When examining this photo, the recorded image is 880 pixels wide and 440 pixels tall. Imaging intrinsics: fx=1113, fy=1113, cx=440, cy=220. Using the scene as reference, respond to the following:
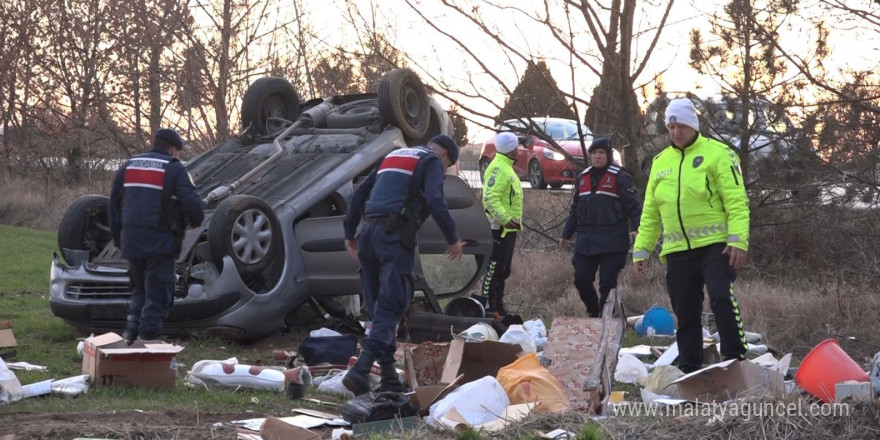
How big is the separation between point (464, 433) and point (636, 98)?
27.3 feet

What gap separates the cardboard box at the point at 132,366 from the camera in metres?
6.59

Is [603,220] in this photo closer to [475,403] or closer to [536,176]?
[475,403]

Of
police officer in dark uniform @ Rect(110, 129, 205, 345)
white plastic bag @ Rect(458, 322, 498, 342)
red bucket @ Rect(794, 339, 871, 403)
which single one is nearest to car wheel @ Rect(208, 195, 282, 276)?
police officer in dark uniform @ Rect(110, 129, 205, 345)

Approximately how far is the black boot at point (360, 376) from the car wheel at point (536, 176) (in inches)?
537

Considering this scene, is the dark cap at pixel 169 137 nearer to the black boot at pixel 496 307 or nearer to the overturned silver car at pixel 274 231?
the overturned silver car at pixel 274 231

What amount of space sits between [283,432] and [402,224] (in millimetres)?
1747

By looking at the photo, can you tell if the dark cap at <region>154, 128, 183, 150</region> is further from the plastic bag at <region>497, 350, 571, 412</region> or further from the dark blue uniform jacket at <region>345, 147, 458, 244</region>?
the plastic bag at <region>497, 350, 571, 412</region>

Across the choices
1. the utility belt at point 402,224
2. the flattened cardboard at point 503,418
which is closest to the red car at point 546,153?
the utility belt at point 402,224

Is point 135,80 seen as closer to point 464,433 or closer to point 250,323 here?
point 250,323

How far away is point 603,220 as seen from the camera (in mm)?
8852

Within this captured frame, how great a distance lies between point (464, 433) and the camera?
4996mm

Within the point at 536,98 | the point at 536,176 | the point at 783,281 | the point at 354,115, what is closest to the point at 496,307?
the point at 354,115

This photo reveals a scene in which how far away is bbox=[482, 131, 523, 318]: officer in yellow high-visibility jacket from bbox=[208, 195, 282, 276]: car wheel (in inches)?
84.2

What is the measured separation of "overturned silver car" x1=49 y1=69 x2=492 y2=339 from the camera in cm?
848
